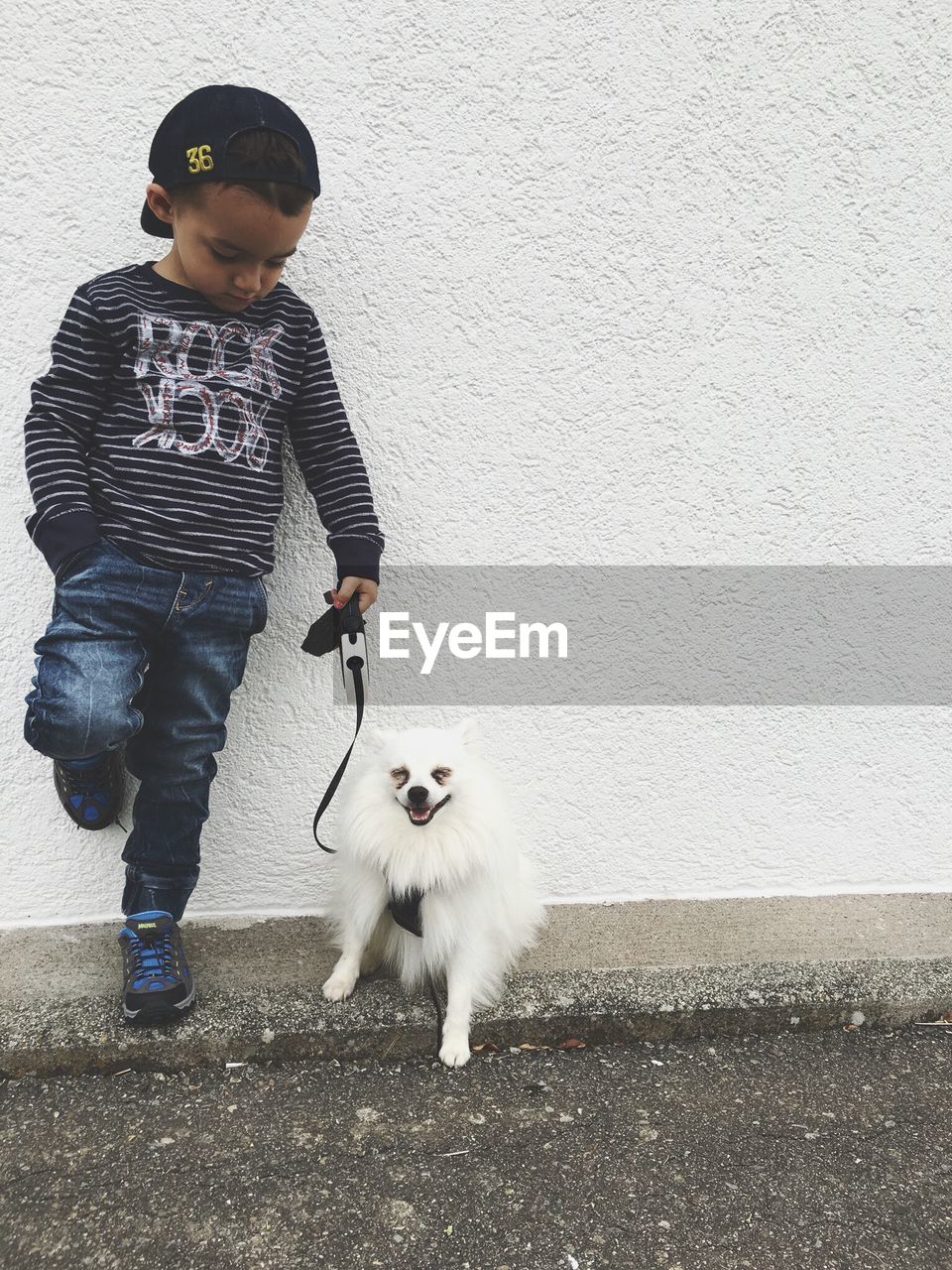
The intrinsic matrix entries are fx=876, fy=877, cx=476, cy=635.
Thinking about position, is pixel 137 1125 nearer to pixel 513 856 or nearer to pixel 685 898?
pixel 513 856

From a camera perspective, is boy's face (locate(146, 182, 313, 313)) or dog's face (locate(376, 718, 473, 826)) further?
dog's face (locate(376, 718, 473, 826))

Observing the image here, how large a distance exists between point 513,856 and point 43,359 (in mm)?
1593

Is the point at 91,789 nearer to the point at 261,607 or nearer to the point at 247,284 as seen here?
the point at 261,607

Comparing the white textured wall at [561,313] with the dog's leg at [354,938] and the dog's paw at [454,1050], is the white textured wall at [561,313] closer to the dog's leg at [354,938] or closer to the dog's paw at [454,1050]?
the dog's leg at [354,938]

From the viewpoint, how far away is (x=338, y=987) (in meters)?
2.05

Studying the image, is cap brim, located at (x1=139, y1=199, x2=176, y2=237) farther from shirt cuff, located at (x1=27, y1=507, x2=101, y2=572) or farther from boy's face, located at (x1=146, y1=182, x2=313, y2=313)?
shirt cuff, located at (x1=27, y1=507, x2=101, y2=572)

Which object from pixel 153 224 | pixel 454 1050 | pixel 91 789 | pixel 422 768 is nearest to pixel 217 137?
pixel 153 224

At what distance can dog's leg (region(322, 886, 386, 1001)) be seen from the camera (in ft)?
6.71

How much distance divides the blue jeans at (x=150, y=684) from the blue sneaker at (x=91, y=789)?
3.6 inches

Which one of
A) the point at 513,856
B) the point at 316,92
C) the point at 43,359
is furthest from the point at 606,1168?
the point at 316,92

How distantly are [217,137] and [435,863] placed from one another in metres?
1.51

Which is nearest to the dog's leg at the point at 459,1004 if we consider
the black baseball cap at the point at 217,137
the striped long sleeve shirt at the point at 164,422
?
the striped long sleeve shirt at the point at 164,422

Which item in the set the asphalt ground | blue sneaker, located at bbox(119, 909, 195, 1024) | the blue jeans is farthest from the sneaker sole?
the blue jeans

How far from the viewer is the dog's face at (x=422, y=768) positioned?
6.23 feet
